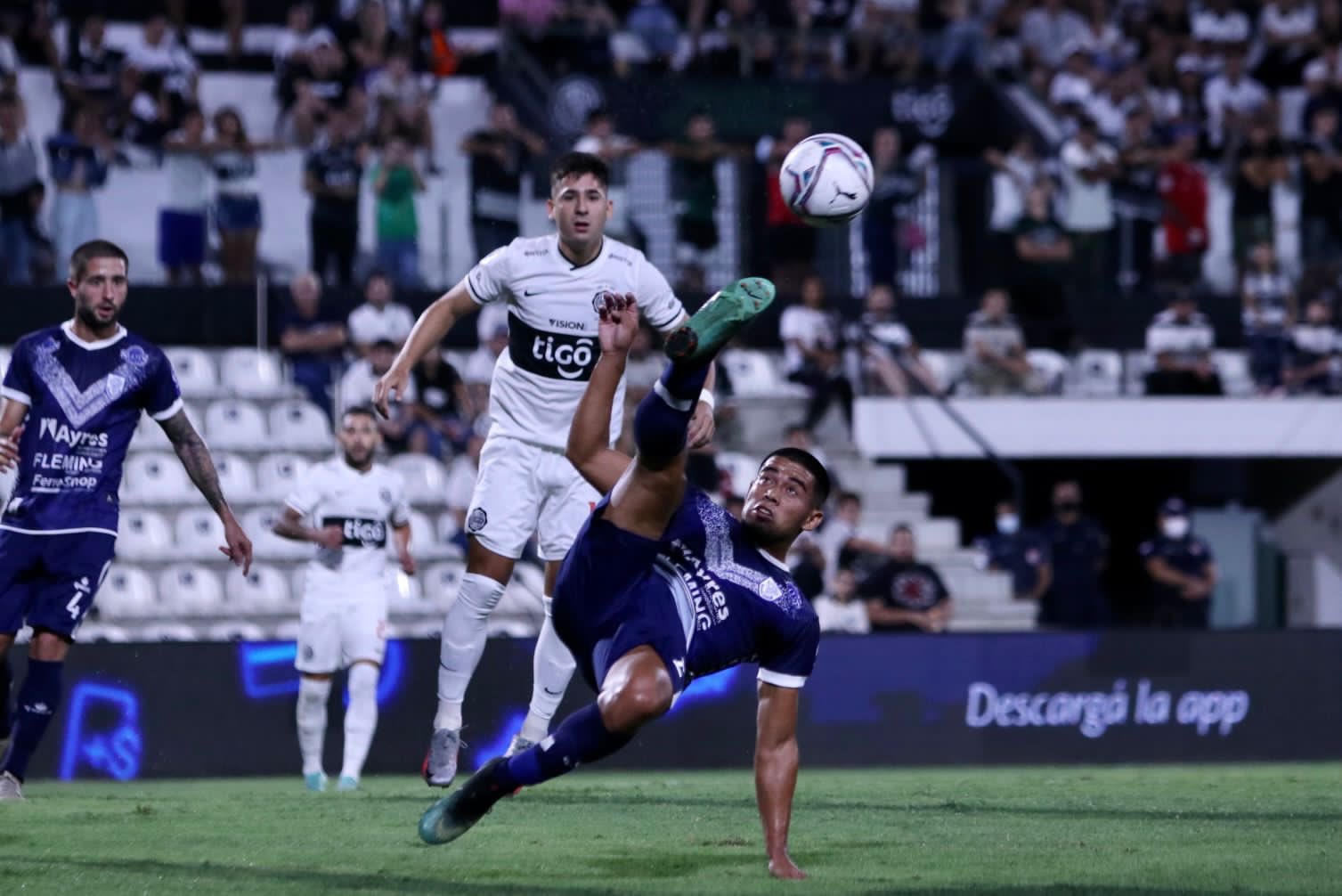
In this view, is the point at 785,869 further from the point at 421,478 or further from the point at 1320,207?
the point at 1320,207

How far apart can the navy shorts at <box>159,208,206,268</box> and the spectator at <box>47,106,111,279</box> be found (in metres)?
0.60

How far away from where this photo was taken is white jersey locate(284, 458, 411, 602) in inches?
534

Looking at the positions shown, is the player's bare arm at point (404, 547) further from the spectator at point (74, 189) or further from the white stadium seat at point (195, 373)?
the spectator at point (74, 189)

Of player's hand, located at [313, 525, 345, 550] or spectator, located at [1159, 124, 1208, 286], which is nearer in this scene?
player's hand, located at [313, 525, 345, 550]

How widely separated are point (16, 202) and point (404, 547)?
693cm

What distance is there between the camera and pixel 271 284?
1931cm

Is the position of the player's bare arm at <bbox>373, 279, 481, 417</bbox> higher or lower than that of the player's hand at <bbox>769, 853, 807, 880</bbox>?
higher

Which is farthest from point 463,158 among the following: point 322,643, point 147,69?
point 322,643

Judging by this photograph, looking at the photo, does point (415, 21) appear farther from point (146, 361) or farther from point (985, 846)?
point (985, 846)

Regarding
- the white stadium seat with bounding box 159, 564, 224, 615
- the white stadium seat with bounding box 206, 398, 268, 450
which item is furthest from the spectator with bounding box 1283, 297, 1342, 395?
the white stadium seat with bounding box 159, 564, 224, 615

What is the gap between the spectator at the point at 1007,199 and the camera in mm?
21312

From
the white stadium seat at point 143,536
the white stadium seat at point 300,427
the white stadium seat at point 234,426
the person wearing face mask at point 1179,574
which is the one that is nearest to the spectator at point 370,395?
the white stadium seat at point 300,427

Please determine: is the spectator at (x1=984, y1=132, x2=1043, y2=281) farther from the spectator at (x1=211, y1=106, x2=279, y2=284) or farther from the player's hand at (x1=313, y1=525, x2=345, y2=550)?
the player's hand at (x1=313, y1=525, x2=345, y2=550)

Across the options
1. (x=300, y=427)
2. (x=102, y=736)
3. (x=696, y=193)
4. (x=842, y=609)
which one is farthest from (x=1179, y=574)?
(x=102, y=736)
